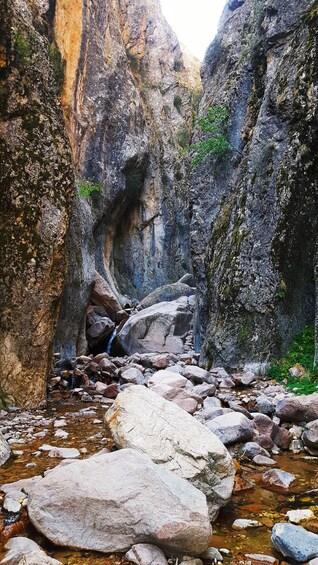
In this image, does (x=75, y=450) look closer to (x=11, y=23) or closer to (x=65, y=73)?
(x=11, y=23)

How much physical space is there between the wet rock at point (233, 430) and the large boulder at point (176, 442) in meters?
0.84

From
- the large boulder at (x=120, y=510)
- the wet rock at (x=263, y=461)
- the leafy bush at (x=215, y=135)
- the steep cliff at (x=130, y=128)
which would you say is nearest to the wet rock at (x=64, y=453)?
the large boulder at (x=120, y=510)

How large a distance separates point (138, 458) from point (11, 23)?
23.8 feet

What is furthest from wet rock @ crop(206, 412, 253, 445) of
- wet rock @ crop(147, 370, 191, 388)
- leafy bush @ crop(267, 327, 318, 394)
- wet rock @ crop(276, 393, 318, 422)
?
leafy bush @ crop(267, 327, 318, 394)

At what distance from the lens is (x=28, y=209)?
711cm

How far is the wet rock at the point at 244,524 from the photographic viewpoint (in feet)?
10.5

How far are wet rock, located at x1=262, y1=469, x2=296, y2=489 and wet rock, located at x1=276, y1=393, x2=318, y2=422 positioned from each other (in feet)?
5.04

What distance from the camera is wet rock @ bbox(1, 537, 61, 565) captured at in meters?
2.42

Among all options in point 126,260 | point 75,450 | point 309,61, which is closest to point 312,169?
point 309,61

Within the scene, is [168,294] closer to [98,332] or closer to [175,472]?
[98,332]

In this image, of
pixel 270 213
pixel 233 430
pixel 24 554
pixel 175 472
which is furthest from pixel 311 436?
pixel 270 213

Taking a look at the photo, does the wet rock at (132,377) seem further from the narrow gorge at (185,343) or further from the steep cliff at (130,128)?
the steep cliff at (130,128)

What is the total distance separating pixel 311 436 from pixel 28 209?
208 inches

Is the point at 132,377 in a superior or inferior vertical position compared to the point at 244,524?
inferior
